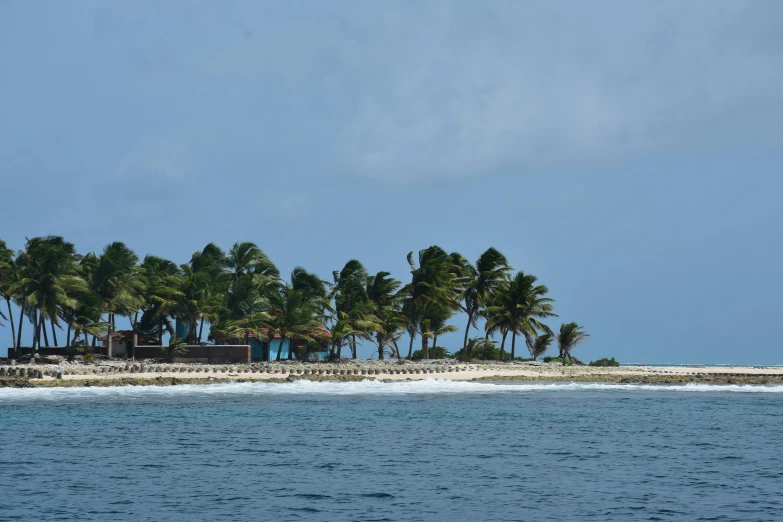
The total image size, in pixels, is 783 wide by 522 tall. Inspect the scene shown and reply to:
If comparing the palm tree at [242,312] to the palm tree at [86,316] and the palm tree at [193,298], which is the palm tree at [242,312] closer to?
the palm tree at [193,298]

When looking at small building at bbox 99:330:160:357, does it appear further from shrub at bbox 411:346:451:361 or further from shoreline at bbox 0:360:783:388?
shrub at bbox 411:346:451:361

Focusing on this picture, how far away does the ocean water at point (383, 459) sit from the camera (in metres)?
16.7

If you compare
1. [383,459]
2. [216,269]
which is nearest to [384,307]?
[216,269]

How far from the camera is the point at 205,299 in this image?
5997 cm

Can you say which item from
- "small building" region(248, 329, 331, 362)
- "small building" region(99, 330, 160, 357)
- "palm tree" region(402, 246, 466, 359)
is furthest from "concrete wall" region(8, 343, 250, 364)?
"palm tree" region(402, 246, 466, 359)

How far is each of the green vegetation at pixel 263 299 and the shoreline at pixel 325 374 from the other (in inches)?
134

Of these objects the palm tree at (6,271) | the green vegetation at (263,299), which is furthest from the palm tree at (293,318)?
the palm tree at (6,271)

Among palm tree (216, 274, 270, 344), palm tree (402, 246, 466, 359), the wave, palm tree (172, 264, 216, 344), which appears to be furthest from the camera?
palm tree (402, 246, 466, 359)

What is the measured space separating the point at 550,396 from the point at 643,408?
7.66 metres

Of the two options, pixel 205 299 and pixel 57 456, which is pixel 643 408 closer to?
pixel 57 456

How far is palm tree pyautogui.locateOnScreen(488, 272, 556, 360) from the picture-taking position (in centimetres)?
6881

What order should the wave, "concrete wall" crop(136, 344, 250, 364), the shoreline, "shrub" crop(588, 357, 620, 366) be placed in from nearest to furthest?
the wave
the shoreline
"concrete wall" crop(136, 344, 250, 364)
"shrub" crop(588, 357, 620, 366)

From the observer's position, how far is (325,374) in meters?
58.6

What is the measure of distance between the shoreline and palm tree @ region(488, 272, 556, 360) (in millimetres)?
3453
